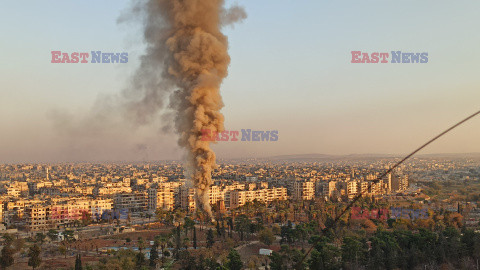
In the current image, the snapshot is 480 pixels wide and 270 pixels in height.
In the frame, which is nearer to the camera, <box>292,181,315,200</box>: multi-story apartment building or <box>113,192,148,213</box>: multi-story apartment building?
<box>113,192,148,213</box>: multi-story apartment building

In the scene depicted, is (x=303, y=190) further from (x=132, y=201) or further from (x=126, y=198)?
(x=126, y=198)

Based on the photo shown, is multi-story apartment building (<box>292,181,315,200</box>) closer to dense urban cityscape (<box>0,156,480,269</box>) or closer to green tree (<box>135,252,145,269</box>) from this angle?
dense urban cityscape (<box>0,156,480,269</box>)

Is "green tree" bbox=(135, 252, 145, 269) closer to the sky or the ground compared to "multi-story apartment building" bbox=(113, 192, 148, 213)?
closer to the sky

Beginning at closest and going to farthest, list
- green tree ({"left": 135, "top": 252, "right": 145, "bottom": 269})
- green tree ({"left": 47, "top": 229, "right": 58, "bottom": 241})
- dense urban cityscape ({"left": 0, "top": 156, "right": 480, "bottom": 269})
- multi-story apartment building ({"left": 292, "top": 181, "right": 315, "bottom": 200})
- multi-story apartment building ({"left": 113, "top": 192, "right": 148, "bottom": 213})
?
green tree ({"left": 135, "top": 252, "right": 145, "bottom": 269}), dense urban cityscape ({"left": 0, "top": 156, "right": 480, "bottom": 269}), green tree ({"left": 47, "top": 229, "right": 58, "bottom": 241}), multi-story apartment building ({"left": 113, "top": 192, "right": 148, "bottom": 213}), multi-story apartment building ({"left": 292, "top": 181, "right": 315, "bottom": 200})

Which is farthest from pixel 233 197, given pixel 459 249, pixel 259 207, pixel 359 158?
pixel 359 158

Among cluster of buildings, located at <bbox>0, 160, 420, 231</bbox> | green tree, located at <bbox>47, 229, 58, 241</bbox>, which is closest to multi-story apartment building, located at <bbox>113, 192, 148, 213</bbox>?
cluster of buildings, located at <bbox>0, 160, 420, 231</bbox>

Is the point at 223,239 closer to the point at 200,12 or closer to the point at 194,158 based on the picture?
the point at 194,158

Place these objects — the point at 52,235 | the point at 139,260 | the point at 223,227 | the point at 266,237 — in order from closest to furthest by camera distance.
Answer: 1. the point at 139,260
2. the point at 266,237
3. the point at 52,235
4. the point at 223,227

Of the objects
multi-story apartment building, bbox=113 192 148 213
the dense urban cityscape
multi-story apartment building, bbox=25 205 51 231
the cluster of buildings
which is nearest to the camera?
the dense urban cityscape

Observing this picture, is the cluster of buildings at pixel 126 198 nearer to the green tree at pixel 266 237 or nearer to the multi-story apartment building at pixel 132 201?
the multi-story apartment building at pixel 132 201

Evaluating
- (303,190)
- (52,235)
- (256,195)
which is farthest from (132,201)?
(303,190)

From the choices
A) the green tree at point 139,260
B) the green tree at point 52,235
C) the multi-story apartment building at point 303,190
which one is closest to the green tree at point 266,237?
the green tree at point 139,260
